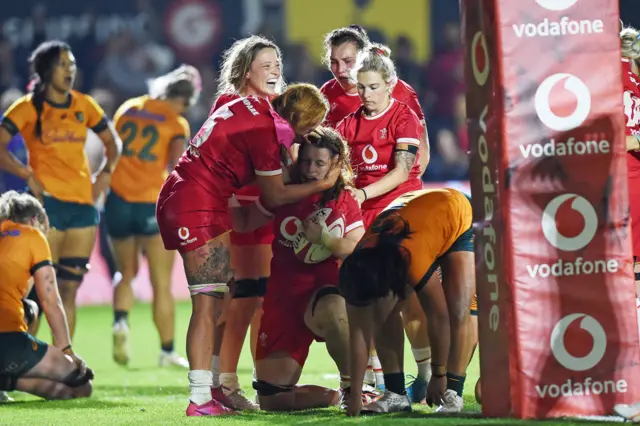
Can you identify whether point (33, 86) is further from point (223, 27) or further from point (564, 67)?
point (223, 27)

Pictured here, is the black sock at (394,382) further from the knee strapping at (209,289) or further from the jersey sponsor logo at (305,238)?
the knee strapping at (209,289)

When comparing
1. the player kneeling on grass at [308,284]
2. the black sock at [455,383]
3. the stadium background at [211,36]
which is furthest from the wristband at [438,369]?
the stadium background at [211,36]

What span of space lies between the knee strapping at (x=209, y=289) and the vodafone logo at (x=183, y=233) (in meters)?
0.24

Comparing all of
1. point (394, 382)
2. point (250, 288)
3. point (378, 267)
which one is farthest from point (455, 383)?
point (250, 288)

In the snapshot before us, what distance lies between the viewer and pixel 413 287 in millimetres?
5754

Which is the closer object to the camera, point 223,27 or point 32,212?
point 32,212

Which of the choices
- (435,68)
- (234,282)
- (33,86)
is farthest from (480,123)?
(435,68)

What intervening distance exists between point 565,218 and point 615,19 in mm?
840

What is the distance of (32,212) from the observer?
24.2 ft

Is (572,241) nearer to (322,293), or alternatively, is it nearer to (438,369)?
(438,369)

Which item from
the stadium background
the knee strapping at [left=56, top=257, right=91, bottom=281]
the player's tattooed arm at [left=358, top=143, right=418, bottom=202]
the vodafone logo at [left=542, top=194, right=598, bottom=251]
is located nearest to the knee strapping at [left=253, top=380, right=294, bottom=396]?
the player's tattooed arm at [left=358, top=143, right=418, bottom=202]

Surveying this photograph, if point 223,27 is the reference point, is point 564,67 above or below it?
below

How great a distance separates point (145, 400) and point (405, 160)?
2.11m

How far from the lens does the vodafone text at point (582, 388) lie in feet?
16.4
